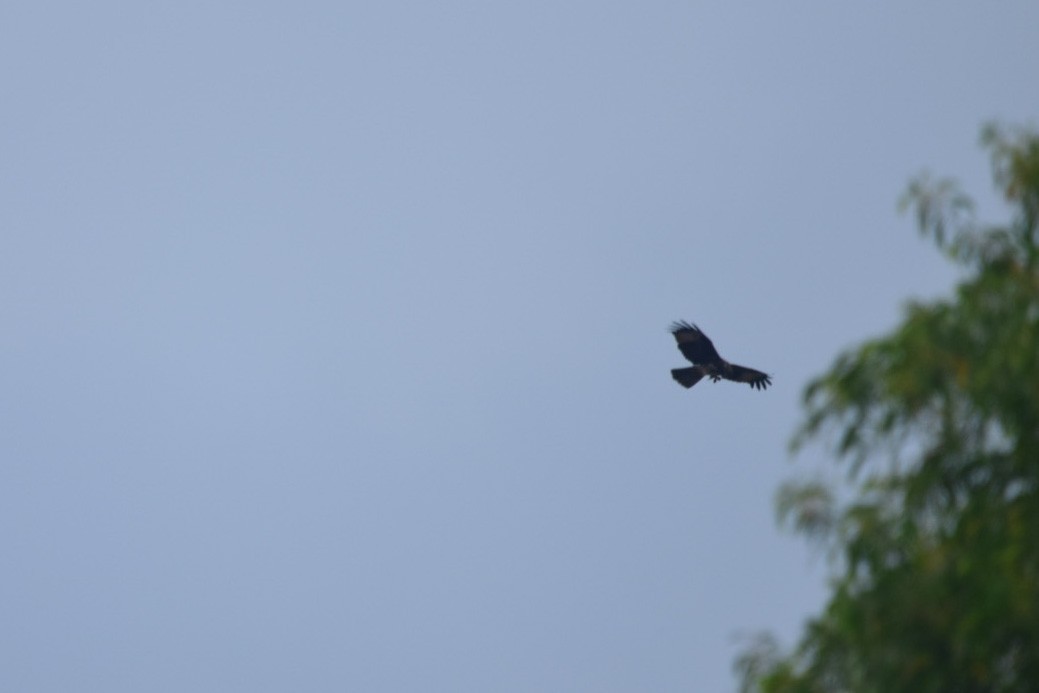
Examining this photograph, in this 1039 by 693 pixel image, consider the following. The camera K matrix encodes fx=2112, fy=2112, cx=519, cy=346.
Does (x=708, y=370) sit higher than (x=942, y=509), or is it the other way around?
(x=708, y=370)

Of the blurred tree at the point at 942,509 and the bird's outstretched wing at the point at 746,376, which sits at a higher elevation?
the bird's outstretched wing at the point at 746,376

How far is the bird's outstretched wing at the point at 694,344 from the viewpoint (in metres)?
23.7

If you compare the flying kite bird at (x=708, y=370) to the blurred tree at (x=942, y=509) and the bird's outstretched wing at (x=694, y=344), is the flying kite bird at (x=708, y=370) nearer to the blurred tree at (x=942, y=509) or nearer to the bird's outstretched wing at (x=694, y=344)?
the bird's outstretched wing at (x=694, y=344)

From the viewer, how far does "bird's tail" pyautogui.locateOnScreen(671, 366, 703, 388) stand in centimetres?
2472

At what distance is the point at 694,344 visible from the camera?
2397cm

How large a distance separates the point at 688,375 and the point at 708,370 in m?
0.24

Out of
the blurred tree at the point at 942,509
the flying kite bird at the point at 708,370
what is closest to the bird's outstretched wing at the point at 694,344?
the flying kite bird at the point at 708,370

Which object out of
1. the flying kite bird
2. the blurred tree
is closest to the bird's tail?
the flying kite bird

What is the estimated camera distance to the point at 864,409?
14844 millimetres

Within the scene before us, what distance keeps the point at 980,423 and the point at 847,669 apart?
187 cm

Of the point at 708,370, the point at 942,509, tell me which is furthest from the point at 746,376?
the point at 942,509

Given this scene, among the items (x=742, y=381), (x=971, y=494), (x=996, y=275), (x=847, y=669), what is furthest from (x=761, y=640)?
(x=742, y=381)

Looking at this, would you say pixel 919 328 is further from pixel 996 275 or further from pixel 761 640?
pixel 761 640

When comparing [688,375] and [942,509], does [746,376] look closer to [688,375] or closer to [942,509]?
[688,375]
